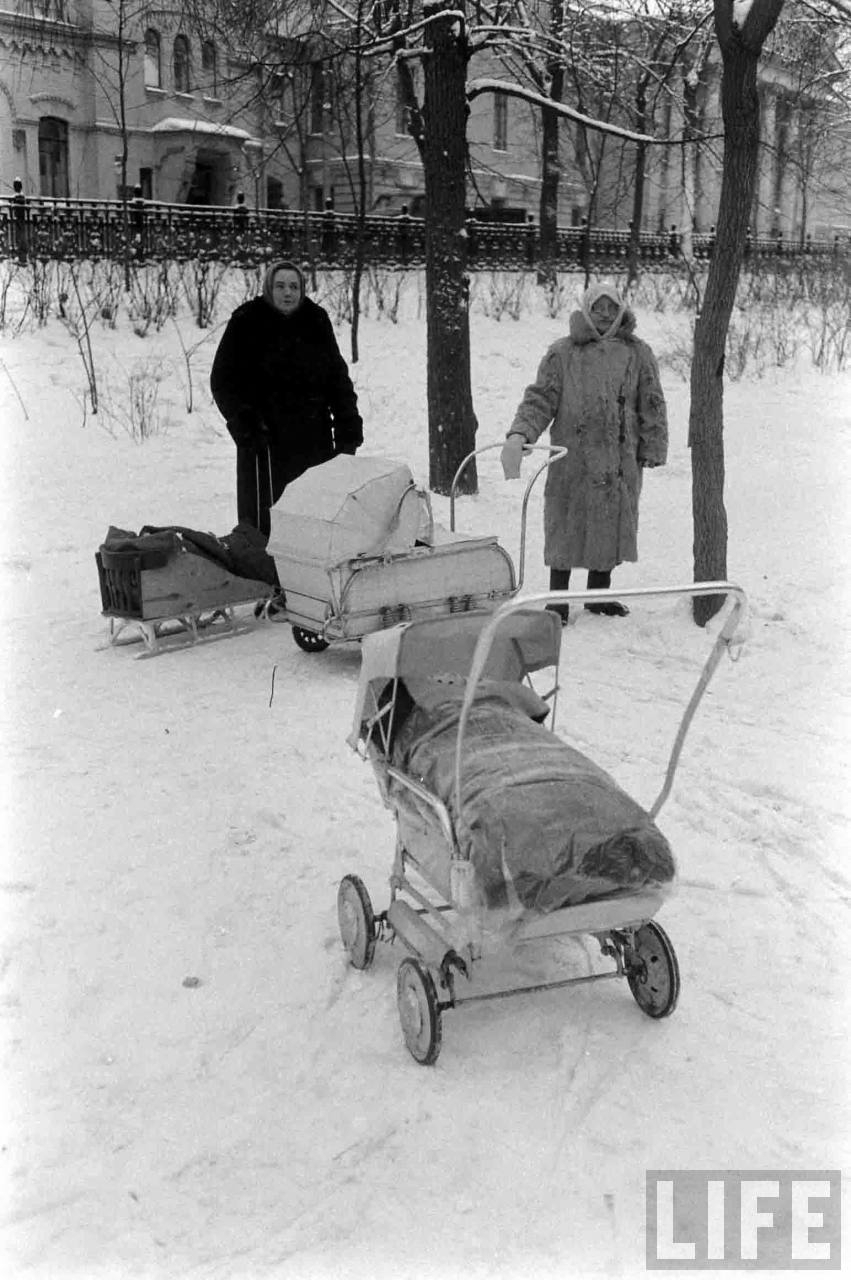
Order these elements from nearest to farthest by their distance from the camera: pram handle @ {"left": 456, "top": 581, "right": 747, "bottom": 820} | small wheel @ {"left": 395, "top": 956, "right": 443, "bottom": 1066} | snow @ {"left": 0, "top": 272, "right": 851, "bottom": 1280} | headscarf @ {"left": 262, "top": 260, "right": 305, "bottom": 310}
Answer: pram handle @ {"left": 456, "top": 581, "right": 747, "bottom": 820}
snow @ {"left": 0, "top": 272, "right": 851, "bottom": 1280}
small wheel @ {"left": 395, "top": 956, "right": 443, "bottom": 1066}
headscarf @ {"left": 262, "top": 260, "right": 305, "bottom": 310}

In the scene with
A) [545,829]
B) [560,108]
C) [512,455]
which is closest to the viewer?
[545,829]

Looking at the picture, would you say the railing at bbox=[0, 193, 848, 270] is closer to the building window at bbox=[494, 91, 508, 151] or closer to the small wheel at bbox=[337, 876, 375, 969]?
the small wheel at bbox=[337, 876, 375, 969]

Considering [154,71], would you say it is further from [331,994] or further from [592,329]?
[331,994]

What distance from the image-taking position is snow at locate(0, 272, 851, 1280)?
2.66 meters

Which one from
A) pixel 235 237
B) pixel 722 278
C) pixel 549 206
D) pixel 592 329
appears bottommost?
pixel 592 329

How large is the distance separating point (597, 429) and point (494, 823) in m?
4.09

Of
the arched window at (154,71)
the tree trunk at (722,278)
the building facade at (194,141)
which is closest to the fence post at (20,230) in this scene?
the tree trunk at (722,278)

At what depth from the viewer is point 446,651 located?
360 cm

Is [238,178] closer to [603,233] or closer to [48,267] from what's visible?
[603,233]

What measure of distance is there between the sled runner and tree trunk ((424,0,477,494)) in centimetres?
402

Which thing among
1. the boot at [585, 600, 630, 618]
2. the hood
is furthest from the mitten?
the boot at [585, 600, 630, 618]

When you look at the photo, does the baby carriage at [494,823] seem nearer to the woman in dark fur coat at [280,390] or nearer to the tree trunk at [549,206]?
the woman in dark fur coat at [280,390]

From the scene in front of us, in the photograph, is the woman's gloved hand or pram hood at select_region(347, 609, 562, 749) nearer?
pram hood at select_region(347, 609, 562, 749)

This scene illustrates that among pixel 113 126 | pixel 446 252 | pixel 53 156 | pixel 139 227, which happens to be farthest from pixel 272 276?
pixel 53 156
